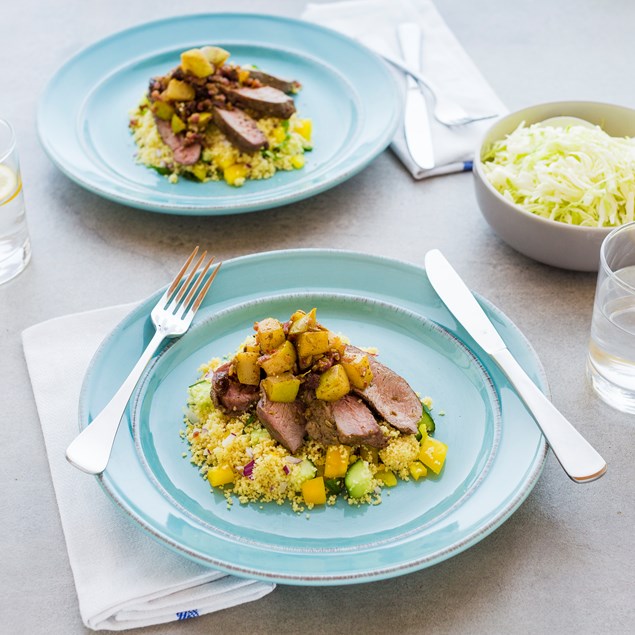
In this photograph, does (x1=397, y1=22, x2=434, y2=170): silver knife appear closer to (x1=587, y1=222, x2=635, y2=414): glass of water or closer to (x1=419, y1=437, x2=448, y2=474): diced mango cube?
(x1=587, y1=222, x2=635, y2=414): glass of water

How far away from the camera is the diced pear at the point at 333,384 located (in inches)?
76.7

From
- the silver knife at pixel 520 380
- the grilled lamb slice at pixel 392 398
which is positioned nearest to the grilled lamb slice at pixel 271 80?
the silver knife at pixel 520 380

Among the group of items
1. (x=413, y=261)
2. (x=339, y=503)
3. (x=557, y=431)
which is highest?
(x=557, y=431)

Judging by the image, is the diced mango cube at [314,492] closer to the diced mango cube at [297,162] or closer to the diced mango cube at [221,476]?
the diced mango cube at [221,476]

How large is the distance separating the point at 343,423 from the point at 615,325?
718 mm

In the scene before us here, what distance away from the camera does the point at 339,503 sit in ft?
6.25

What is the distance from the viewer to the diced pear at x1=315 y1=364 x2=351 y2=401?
76.7 inches

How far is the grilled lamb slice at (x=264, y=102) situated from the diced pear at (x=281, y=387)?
53.4 inches

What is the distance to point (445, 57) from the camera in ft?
11.8

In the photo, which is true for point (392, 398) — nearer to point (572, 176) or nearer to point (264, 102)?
point (572, 176)

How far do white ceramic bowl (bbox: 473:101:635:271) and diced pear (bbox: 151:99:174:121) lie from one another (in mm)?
1071

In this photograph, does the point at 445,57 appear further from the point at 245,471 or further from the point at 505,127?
the point at 245,471

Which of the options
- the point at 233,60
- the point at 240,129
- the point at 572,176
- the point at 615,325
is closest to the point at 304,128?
the point at 240,129

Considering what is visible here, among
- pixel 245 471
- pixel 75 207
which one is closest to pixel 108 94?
pixel 75 207
